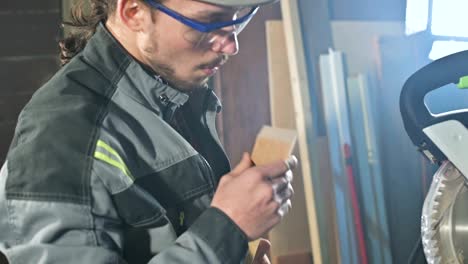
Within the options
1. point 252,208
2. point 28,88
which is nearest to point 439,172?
point 252,208

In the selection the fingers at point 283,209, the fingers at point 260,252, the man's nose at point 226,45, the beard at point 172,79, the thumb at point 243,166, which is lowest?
the fingers at point 260,252

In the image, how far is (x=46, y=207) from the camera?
63 centimetres

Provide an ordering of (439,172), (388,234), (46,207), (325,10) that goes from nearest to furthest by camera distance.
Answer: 1. (46,207)
2. (439,172)
3. (388,234)
4. (325,10)

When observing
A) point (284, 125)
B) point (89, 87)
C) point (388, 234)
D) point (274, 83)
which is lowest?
point (388, 234)

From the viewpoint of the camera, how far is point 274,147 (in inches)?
38.7

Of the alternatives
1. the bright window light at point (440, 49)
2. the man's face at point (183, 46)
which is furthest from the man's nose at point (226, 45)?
the bright window light at point (440, 49)

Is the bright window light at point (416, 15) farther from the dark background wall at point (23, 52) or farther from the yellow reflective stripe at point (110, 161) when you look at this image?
the yellow reflective stripe at point (110, 161)

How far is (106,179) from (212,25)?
290 mm

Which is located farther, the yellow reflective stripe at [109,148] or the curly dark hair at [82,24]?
the curly dark hair at [82,24]

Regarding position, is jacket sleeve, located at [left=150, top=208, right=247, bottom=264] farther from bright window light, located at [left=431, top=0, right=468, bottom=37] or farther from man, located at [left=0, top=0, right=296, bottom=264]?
bright window light, located at [left=431, top=0, right=468, bottom=37]

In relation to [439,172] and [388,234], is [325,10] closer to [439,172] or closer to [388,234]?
[388,234]

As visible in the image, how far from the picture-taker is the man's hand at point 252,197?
2.33ft

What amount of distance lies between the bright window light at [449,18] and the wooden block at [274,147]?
1434mm

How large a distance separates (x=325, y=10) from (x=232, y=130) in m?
0.65
